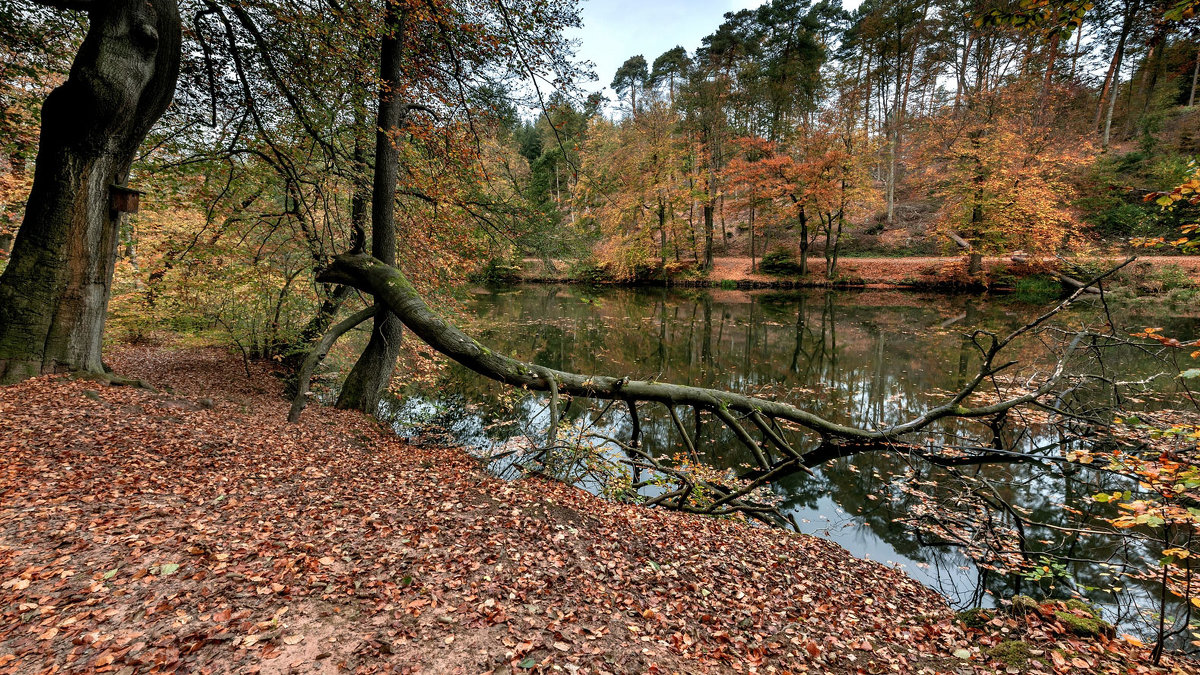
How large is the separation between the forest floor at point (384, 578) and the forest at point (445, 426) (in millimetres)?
25

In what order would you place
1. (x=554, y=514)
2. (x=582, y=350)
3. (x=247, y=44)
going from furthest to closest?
(x=582, y=350) < (x=247, y=44) < (x=554, y=514)

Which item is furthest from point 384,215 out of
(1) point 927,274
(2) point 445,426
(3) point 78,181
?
(1) point 927,274

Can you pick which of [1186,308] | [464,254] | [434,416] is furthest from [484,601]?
[1186,308]

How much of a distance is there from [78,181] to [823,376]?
46.2 feet

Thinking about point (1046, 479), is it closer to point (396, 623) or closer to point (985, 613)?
point (985, 613)

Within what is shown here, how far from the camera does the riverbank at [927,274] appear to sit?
1670 cm

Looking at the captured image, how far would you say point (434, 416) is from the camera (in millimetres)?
9852

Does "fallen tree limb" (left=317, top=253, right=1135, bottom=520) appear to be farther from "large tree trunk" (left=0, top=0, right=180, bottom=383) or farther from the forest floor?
"large tree trunk" (left=0, top=0, right=180, bottom=383)

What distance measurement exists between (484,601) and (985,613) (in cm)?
398

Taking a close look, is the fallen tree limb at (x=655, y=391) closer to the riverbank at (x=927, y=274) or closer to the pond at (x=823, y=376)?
the pond at (x=823, y=376)

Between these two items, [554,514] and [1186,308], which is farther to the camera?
[1186,308]

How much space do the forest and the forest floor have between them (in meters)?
0.03

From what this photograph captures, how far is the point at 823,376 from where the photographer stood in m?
12.1

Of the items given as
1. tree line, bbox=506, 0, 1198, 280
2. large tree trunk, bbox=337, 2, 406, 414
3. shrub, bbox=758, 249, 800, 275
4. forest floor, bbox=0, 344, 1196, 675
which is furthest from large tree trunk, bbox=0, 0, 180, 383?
shrub, bbox=758, 249, 800, 275
